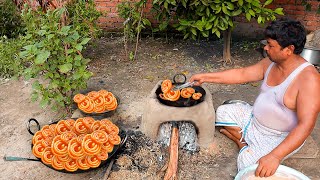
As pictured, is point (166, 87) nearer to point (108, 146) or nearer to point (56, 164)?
point (108, 146)

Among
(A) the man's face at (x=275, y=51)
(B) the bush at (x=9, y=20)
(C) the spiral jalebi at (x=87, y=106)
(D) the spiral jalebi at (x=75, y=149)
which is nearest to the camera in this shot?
(A) the man's face at (x=275, y=51)

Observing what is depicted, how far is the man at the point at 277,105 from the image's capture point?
8.23 ft

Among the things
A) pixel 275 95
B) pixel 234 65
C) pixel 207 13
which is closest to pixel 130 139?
pixel 275 95

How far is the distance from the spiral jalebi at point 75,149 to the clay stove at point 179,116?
81cm

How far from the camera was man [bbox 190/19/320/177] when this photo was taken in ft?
8.23

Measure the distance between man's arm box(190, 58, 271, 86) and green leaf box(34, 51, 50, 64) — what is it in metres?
1.53

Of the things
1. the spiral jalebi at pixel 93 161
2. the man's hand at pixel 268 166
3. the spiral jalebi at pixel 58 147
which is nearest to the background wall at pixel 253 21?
the spiral jalebi at pixel 58 147

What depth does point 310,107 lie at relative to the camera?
2488 millimetres

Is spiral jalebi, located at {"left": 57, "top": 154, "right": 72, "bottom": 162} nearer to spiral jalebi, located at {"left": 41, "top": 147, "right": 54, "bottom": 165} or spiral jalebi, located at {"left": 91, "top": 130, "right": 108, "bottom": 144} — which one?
spiral jalebi, located at {"left": 41, "top": 147, "right": 54, "bottom": 165}

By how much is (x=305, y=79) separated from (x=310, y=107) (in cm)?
23

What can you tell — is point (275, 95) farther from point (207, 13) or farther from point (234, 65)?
point (234, 65)

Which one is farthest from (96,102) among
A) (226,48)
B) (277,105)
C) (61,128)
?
(226,48)

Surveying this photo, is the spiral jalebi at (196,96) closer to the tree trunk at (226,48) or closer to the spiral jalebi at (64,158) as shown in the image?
the spiral jalebi at (64,158)

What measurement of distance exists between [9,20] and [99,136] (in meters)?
4.80
